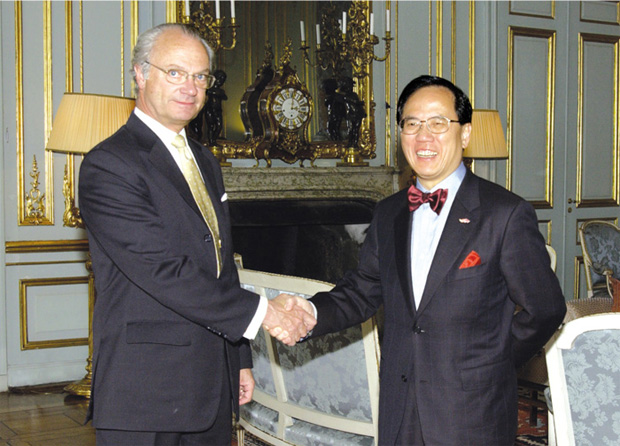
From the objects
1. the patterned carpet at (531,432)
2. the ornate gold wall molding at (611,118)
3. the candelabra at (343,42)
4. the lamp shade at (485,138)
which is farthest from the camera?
the ornate gold wall molding at (611,118)

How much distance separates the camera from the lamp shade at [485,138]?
493 centimetres

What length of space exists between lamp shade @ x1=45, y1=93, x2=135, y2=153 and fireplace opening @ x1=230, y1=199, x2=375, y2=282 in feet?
4.16

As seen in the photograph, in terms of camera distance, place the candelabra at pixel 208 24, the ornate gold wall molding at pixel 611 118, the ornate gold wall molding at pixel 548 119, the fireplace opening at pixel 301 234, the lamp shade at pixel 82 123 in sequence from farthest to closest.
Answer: the ornate gold wall molding at pixel 611 118, the ornate gold wall molding at pixel 548 119, the fireplace opening at pixel 301 234, the candelabra at pixel 208 24, the lamp shade at pixel 82 123

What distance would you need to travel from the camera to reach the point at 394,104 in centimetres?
559

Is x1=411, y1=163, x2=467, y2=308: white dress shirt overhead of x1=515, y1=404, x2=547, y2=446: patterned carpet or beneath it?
overhead

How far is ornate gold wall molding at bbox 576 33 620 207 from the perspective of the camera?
254 inches

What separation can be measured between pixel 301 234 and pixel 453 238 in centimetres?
379

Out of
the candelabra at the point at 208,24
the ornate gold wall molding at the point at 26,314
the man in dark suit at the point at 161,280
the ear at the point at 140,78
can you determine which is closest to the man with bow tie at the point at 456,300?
the man in dark suit at the point at 161,280

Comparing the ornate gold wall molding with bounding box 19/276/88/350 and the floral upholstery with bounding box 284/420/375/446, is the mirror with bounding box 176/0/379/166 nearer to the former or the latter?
the ornate gold wall molding with bounding box 19/276/88/350

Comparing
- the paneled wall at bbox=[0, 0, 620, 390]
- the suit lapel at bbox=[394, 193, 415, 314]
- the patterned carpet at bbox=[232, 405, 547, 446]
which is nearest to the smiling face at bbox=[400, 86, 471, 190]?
the suit lapel at bbox=[394, 193, 415, 314]

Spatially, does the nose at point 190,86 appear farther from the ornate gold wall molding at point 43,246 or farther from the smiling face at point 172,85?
the ornate gold wall molding at point 43,246

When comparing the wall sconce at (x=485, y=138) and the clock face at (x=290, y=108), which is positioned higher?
the clock face at (x=290, y=108)

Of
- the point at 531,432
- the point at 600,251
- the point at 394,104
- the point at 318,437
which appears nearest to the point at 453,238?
the point at 318,437

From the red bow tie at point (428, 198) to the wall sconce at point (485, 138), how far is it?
10.4ft
